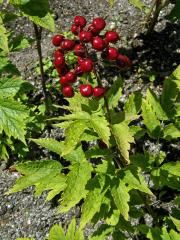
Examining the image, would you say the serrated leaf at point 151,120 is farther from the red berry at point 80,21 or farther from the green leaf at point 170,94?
the red berry at point 80,21

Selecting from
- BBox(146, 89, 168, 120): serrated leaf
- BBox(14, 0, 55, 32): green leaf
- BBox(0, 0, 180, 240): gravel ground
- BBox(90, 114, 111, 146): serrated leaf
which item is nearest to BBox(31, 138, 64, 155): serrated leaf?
BBox(90, 114, 111, 146): serrated leaf

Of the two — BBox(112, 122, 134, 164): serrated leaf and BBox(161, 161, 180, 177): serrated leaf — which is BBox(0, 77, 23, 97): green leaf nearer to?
BBox(112, 122, 134, 164): serrated leaf

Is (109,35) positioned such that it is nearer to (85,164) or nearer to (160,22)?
(85,164)

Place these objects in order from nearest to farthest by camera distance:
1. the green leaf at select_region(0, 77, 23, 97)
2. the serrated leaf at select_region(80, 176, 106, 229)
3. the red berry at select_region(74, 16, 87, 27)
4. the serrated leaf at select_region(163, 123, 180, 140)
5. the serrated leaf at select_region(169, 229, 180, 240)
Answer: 1. the red berry at select_region(74, 16, 87, 27)
2. the serrated leaf at select_region(80, 176, 106, 229)
3. the serrated leaf at select_region(169, 229, 180, 240)
4. the serrated leaf at select_region(163, 123, 180, 140)
5. the green leaf at select_region(0, 77, 23, 97)

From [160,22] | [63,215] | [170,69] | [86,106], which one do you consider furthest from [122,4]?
[86,106]

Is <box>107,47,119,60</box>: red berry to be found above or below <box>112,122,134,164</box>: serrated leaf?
above

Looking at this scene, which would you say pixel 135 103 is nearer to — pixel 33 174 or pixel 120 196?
pixel 120 196
